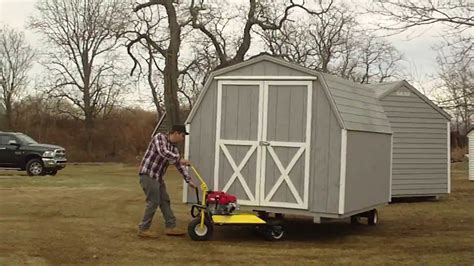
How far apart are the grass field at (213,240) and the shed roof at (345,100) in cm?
186

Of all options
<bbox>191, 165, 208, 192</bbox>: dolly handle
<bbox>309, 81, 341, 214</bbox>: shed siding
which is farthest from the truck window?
<bbox>309, 81, 341, 214</bbox>: shed siding

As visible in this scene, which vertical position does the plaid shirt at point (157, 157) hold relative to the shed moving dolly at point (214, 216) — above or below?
above

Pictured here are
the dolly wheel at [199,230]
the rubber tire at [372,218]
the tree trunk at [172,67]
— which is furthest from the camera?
the tree trunk at [172,67]

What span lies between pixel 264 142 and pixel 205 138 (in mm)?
1087

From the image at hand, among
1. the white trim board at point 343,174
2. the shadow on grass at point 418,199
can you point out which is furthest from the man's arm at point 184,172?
the shadow on grass at point 418,199

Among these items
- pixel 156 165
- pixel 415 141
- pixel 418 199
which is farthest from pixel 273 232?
pixel 418 199

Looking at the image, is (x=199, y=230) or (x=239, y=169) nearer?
(x=199, y=230)

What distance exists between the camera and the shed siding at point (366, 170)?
403 inches

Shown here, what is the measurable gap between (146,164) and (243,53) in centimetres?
2769

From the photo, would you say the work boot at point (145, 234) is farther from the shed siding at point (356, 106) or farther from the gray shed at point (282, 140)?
the shed siding at point (356, 106)

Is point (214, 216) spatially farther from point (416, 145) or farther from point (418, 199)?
point (418, 199)

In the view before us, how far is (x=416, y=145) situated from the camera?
1848cm

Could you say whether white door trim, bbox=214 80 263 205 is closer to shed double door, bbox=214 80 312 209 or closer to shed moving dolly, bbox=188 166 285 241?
shed double door, bbox=214 80 312 209

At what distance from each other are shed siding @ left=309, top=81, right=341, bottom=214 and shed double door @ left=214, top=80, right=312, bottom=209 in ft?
0.33
